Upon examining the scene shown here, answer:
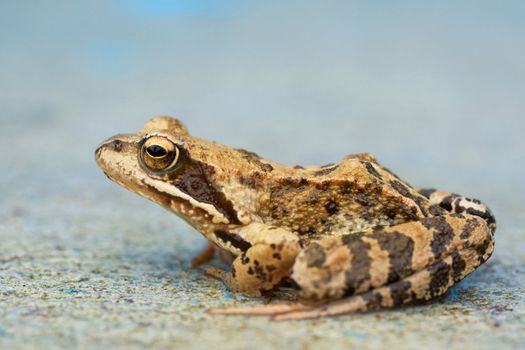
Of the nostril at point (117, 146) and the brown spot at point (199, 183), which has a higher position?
the nostril at point (117, 146)

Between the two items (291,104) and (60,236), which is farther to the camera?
(291,104)

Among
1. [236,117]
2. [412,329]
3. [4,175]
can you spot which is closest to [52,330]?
[412,329]

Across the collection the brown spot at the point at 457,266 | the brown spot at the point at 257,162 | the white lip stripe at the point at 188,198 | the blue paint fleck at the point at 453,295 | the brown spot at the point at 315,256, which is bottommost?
the blue paint fleck at the point at 453,295

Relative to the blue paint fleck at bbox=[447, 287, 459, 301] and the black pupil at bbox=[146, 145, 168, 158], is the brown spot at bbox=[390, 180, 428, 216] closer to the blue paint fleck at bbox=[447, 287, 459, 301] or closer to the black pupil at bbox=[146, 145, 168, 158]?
the blue paint fleck at bbox=[447, 287, 459, 301]

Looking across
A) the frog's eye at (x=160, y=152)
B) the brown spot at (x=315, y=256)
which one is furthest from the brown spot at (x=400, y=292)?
the frog's eye at (x=160, y=152)

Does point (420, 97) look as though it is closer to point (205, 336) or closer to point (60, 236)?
point (60, 236)

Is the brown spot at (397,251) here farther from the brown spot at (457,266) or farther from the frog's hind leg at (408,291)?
the brown spot at (457,266)

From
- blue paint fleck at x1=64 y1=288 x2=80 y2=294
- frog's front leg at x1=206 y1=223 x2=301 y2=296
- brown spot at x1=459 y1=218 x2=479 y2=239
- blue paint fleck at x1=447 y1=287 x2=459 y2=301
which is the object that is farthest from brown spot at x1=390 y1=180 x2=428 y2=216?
blue paint fleck at x1=64 y1=288 x2=80 y2=294

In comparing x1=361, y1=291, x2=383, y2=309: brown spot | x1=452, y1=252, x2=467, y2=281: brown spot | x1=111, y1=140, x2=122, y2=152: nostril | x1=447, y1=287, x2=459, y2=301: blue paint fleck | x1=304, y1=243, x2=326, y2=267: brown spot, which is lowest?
x1=361, y1=291, x2=383, y2=309: brown spot
